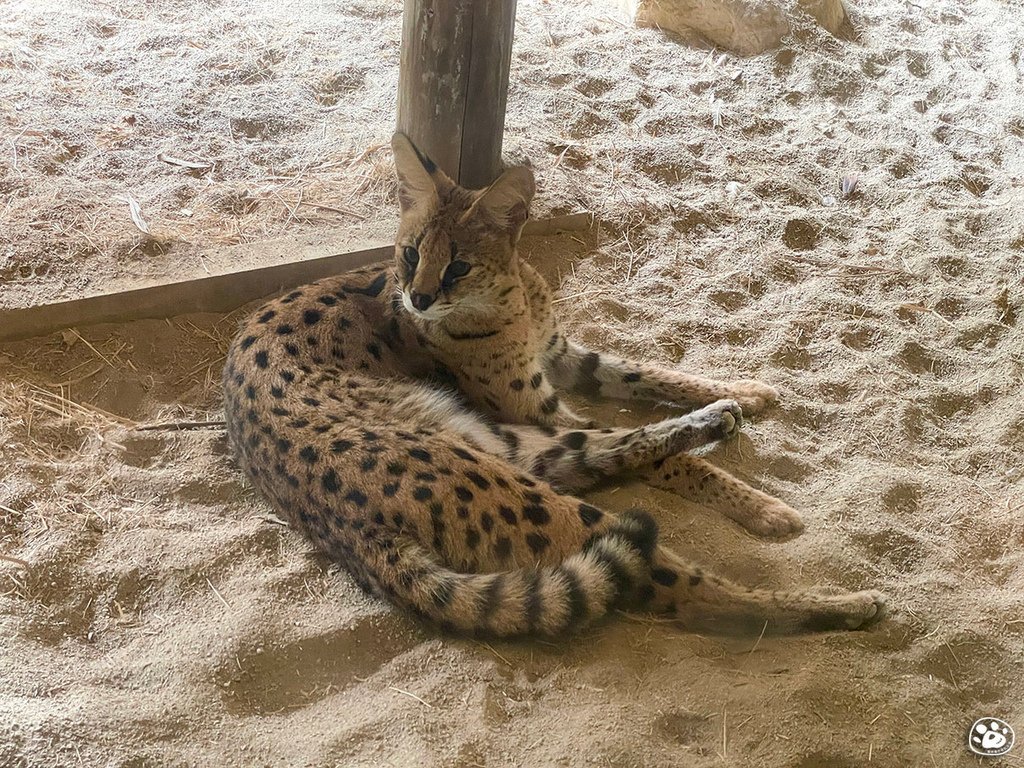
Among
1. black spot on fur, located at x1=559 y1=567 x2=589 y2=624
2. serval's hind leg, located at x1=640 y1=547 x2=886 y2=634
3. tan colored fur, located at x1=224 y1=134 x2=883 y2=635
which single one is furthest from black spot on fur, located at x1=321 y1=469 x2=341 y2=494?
serval's hind leg, located at x1=640 y1=547 x2=886 y2=634

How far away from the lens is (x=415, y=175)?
3652mm

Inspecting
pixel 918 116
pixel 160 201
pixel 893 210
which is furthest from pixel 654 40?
pixel 160 201

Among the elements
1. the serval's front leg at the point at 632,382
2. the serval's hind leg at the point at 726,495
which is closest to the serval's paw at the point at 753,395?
the serval's front leg at the point at 632,382

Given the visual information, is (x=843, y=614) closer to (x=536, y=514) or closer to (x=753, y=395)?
(x=536, y=514)

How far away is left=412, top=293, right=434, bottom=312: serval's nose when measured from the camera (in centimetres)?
354

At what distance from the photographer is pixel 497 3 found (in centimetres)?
415

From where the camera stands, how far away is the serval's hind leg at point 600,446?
11.7 ft

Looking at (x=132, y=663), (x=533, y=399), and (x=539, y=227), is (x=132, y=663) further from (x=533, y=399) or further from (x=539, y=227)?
(x=539, y=227)

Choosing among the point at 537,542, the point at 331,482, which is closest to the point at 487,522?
the point at 537,542

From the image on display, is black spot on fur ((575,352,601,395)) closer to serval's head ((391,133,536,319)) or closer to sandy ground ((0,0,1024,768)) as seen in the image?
sandy ground ((0,0,1024,768))

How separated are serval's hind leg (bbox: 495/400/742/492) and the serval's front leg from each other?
27cm

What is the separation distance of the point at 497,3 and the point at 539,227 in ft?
3.76

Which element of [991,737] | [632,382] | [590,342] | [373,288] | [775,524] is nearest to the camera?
[991,737]

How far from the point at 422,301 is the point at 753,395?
1414mm
